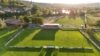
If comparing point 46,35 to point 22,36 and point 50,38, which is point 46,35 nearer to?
point 50,38

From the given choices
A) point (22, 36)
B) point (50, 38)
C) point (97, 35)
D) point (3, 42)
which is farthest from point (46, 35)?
point (97, 35)

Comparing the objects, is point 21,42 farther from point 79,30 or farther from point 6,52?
point 79,30

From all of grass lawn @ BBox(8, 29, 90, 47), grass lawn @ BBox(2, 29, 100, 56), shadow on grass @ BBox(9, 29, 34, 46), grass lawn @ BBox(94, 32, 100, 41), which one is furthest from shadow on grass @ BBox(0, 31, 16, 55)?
grass lawn @ BBox(94, 32, 100, 41)

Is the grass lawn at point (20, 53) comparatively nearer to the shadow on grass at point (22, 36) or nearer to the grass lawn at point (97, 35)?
the shadow on grass at point (22, 36)

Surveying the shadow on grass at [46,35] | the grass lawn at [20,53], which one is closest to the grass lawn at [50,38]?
the shadow on grass at [46,35]

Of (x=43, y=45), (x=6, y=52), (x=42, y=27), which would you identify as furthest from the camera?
(x=42, y=27)

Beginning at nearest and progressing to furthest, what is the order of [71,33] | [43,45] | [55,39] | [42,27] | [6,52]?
1. [6,52]
2. [43,45]
3. [55,39]
4. [71,33]
5. [42,27]

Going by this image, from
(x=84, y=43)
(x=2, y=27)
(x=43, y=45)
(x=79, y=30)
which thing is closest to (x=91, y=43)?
(x=84, y=43)

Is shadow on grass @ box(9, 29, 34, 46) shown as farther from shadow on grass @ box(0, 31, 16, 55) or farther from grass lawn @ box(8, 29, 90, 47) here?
shadow on grass @ box(0, 31, 16, 55)

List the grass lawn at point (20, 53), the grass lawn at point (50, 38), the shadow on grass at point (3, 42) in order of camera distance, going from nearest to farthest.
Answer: the grass lawn at point (20, 53)
the shadow on grass at point (3, 42)
the grass lawn at point (50, 38)
